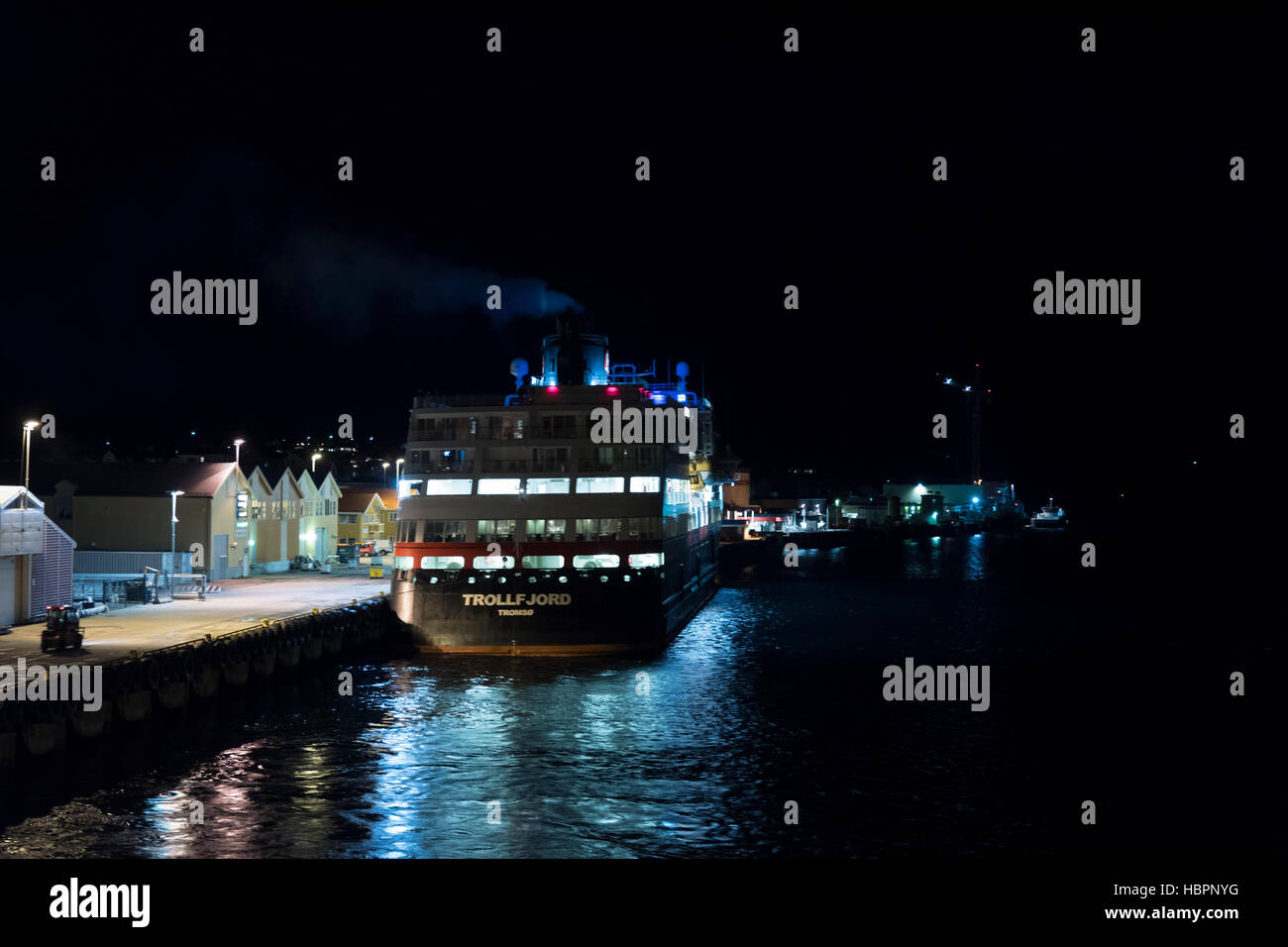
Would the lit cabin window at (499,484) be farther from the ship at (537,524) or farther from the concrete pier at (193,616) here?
the concrete pier at (193,616)

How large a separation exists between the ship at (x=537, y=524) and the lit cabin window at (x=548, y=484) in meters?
0.05

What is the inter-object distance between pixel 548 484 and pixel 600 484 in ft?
6.92

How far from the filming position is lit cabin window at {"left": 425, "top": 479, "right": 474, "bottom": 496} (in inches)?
1590

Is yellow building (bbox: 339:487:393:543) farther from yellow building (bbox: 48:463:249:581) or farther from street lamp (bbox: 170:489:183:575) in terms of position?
street lamp (bbox: 170:489:183:575)

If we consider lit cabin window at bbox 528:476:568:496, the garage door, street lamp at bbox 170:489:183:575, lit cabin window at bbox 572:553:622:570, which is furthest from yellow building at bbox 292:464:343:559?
lit cabin window at bbox 572:553:622:570

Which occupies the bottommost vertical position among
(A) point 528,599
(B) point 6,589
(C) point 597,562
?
(A) point 528,599

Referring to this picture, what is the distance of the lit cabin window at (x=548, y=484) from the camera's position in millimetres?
40375

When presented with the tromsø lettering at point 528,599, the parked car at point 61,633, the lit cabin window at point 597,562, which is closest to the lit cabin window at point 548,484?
the lit cabin window at point 597,562

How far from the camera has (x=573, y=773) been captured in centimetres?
2370

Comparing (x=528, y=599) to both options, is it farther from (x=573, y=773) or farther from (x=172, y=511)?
(x=172, y=511)

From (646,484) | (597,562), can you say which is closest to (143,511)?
(597,562)

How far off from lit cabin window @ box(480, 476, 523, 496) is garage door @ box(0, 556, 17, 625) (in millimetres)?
16982
